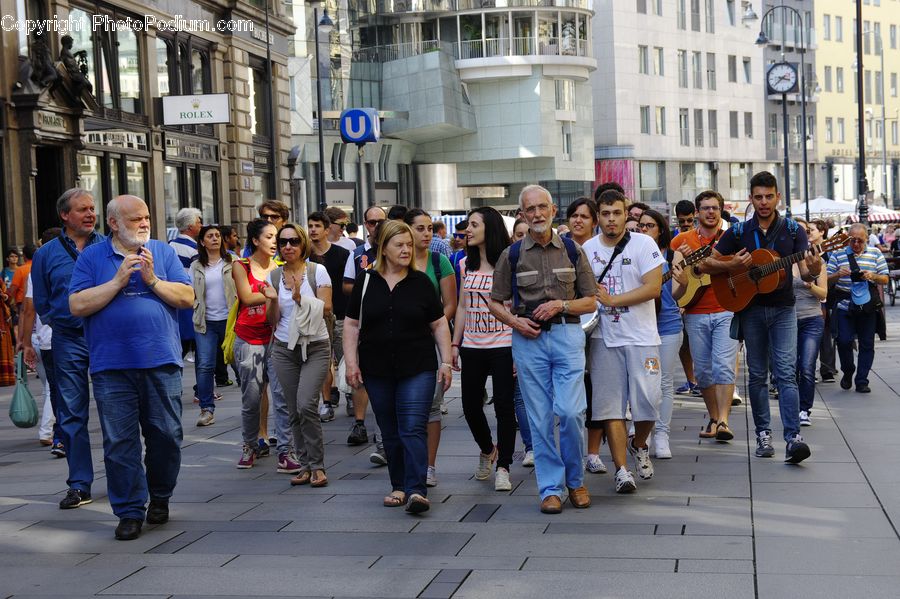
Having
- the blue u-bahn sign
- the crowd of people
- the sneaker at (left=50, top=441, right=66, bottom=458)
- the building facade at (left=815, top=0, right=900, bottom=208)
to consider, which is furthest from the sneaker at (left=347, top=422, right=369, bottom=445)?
the building facade at (left=815, top=0, right=900, bottom=208)

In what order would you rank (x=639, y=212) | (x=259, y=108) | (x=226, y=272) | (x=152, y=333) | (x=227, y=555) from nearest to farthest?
(x=227, y=555) < (x=152, y=333) < (x=639, y=212) < (x=226, y=272) < (x=259, y=108)

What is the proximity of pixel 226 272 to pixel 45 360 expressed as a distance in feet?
10.0

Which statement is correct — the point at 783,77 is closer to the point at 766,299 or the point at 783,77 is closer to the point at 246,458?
the point at 766,299

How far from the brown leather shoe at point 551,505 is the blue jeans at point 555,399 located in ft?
0.11

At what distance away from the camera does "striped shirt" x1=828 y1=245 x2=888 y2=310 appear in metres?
15.0

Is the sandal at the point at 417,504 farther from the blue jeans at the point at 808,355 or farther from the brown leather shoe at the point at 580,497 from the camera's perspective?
the blue jeans at the point at 808,355

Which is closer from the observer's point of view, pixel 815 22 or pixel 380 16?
pixel 380 16

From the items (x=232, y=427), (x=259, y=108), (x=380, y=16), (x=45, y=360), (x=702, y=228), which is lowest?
(x=232, y=427)

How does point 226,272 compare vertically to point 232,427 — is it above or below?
above

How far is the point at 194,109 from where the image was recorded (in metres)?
27.4

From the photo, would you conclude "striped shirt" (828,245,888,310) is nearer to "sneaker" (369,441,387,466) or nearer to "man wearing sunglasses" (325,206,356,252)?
"man wearing sunglasses" (325,206,356,252)

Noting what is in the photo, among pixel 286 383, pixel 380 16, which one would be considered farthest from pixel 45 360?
pixel 380 16

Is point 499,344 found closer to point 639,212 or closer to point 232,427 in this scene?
point 639,212

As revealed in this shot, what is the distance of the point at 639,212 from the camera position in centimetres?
1213
